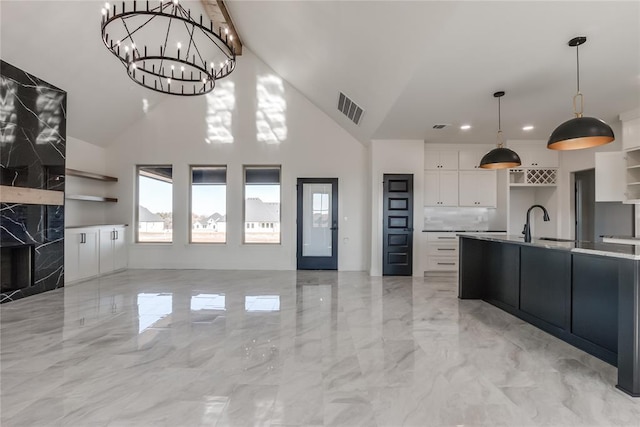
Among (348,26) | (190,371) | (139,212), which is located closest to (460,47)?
(348,26)

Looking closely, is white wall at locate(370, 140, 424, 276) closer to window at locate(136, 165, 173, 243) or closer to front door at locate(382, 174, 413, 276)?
front door at locate(382, 174, 413, 276)

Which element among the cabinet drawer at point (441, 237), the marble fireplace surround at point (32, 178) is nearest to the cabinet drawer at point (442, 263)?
the cabinet drawer at point (441, 237)

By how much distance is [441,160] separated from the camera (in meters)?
7.01

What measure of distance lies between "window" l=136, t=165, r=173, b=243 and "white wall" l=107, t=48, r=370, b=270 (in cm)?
20

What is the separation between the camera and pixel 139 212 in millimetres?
7730

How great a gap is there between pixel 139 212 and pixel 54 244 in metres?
2.37

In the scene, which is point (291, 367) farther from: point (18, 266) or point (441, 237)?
point (18, 266)

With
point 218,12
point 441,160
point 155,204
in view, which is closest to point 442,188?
point 441,160

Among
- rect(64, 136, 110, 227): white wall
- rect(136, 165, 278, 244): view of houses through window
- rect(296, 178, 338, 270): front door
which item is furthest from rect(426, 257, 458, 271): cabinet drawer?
rect(64, 136, 110, 227): white wall

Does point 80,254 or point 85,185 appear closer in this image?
point 80,254

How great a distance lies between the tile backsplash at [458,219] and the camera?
288 inches

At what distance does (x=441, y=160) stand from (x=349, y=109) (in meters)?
2.52

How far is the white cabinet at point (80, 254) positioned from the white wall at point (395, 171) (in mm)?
5572

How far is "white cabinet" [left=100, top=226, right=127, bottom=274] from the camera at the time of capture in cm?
662
